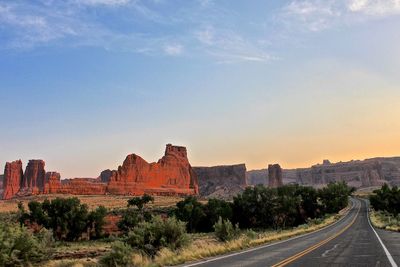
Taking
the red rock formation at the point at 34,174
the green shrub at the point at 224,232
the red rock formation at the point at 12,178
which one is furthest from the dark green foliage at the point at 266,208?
the red rock formation at the point at 34,174

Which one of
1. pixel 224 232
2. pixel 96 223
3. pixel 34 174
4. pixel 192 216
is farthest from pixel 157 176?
pixel 224 232

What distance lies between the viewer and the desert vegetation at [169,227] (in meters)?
17.5

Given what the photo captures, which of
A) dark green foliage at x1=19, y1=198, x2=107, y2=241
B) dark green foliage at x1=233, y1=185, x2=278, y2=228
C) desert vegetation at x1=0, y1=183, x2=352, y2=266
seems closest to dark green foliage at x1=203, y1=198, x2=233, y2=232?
desert vegetation at x1=0, y1=183, x2=352, y2=266

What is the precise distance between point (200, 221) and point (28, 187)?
5121 inches

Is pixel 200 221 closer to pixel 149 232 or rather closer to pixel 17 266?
pixel 149 232

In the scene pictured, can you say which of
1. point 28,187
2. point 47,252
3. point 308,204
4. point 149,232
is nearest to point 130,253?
point 149,232

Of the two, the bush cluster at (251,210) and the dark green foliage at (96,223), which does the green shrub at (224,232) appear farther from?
the bush cluster at (251,210)

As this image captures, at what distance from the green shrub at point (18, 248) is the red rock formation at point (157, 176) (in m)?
121

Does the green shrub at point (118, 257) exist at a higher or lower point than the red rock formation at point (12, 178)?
lower

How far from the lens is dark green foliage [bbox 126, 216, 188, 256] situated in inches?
783

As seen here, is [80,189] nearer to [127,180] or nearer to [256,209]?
[127,180]

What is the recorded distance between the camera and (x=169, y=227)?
20.5m

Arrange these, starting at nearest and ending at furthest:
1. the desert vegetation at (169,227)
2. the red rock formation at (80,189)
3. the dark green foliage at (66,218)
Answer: the desert vegetation at (169,227)
the dark green foliage at (66,218)
the red rock formation at (80,189)

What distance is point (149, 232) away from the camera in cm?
2045
